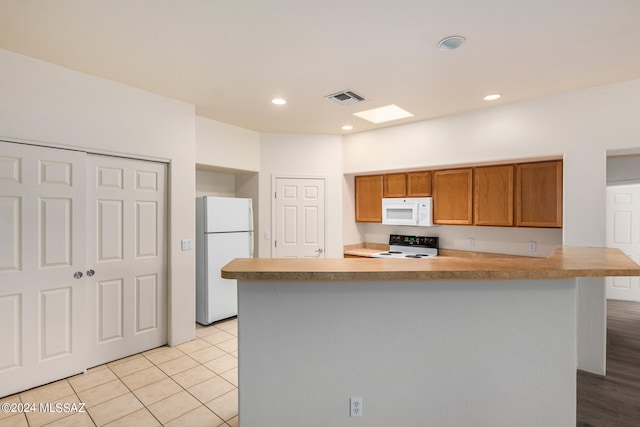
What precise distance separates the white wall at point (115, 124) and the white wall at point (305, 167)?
4.03ft

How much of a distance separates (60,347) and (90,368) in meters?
0.36

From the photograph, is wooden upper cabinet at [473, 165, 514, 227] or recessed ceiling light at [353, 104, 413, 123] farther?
recessed ceiling light at [353, 104, 413, 123]

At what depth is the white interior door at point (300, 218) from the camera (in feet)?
15.3

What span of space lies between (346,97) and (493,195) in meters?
2.17

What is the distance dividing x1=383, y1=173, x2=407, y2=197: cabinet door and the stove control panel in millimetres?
697

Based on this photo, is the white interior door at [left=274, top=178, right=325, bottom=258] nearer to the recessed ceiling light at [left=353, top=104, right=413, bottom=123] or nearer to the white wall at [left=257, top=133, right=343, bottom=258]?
the white wall at [left=257, top=133, right=343, bottom=258]

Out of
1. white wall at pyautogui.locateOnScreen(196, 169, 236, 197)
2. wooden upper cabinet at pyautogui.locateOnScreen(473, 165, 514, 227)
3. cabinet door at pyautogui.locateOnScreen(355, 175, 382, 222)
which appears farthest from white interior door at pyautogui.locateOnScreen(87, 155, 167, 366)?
wooden upper cabinet at pyautogui.locateOnScreen(473, 165, 514, 227)

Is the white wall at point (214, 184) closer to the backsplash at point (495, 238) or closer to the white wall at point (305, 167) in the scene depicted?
the white wall at point (305, 167)

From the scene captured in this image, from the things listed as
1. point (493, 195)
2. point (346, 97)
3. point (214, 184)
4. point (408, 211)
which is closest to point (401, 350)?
point (346, 97)

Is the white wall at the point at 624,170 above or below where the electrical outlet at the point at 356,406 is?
above

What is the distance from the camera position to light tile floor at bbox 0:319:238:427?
2.19 meters

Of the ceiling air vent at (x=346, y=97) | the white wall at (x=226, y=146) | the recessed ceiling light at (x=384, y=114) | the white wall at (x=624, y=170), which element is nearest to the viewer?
A: the ceiling air vent at (x=346, y=97)

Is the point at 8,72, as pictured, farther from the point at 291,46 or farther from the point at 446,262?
the point at 446,262

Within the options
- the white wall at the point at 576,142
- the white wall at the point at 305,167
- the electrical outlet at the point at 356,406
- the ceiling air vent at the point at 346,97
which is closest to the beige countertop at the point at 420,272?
the electrical outlet at the point at 356,406
